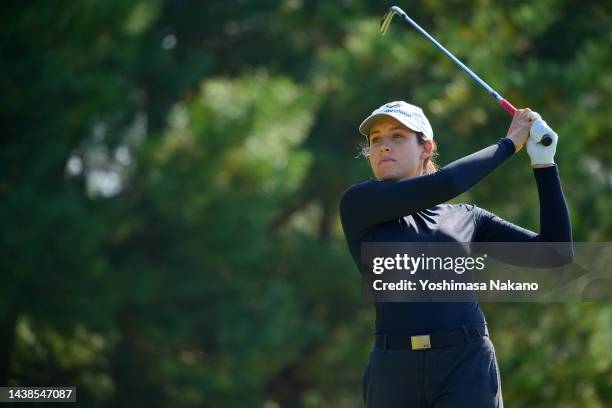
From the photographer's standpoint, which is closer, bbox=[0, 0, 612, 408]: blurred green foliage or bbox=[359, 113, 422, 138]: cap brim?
Answer: bbox=[359, 113, 422, 138]: cap brim

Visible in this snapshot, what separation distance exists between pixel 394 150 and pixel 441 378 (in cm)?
73

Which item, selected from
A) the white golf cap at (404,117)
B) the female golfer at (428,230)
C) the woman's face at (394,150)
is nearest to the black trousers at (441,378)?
the female golfer at (428,230)

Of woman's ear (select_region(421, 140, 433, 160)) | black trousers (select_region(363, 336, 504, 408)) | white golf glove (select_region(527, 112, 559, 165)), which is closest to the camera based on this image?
black trousers (select_region(363, 336, 504, 408))

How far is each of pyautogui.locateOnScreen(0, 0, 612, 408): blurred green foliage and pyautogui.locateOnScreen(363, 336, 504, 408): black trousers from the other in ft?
26.7

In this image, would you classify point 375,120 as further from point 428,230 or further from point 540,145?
point 540,145

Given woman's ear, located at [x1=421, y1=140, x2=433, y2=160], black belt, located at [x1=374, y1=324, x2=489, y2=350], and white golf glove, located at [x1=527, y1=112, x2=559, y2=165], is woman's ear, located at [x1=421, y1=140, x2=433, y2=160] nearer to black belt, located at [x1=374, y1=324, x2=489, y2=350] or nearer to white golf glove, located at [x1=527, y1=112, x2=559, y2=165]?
white golf glove, located at [x1=527, y1=112, x2=559, y2=165]

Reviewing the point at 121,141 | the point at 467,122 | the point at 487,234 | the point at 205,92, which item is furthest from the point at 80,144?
the point at 487,234

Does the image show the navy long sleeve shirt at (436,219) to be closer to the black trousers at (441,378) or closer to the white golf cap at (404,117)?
the black trousers at (441,378)

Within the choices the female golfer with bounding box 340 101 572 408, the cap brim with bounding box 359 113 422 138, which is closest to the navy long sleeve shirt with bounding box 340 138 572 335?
the female golfer with bounding box 340 101 572 408

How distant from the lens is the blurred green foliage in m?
11.4

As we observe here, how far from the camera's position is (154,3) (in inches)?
516

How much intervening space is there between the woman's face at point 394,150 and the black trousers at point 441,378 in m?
0.57

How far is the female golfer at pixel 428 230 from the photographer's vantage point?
10.6ft

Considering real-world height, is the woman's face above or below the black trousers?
above
